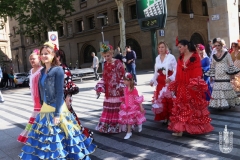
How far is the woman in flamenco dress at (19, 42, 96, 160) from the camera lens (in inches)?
141

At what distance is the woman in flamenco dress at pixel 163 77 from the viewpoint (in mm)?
5700

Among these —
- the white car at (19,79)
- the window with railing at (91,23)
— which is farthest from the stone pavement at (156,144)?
the window with railing at (91,23)

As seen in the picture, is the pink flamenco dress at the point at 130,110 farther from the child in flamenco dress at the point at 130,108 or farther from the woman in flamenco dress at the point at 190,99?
the woman in flamenco dress at the point at 190,99

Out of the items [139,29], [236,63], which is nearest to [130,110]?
[236,63]

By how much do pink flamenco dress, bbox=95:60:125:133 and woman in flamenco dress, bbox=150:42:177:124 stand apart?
87 centimetres

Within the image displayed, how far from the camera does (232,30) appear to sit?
17.1 m

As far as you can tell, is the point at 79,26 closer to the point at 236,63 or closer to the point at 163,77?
the point at 236,63

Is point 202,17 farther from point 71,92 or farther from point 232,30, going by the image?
point 71,92

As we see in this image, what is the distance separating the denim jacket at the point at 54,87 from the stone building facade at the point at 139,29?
1132cm

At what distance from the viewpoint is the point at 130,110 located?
17.4 feet

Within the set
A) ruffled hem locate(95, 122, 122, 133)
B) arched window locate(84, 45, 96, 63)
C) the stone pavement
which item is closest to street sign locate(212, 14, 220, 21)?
the stone pavement

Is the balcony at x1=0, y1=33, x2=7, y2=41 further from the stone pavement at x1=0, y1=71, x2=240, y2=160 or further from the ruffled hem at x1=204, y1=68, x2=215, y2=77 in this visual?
the ruffled hem at x1=204, y1=68, x2=215, y2=77

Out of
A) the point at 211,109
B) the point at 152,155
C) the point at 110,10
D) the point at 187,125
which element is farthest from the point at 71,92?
the point at 110,10

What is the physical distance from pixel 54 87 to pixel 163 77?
287 centimetres
